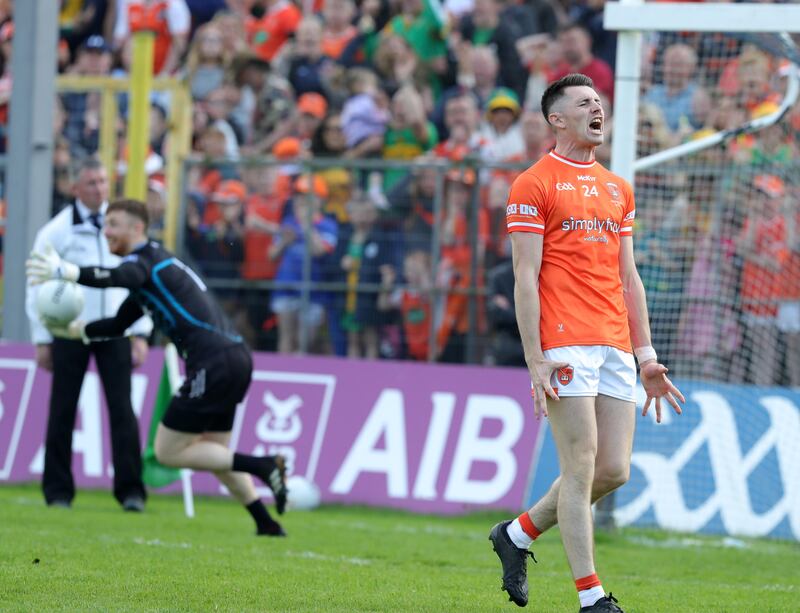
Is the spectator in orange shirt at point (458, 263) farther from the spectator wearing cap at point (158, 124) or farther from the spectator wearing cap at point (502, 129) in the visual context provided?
the spectator wearing cap at point (158, 124)

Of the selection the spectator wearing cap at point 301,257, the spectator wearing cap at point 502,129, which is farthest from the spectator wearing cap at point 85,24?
the spectator wearing cap at point 502,129

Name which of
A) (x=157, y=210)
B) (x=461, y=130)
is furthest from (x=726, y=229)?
(x=157, y=210)

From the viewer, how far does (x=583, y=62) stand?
14.6 meters

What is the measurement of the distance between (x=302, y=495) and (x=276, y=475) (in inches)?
102

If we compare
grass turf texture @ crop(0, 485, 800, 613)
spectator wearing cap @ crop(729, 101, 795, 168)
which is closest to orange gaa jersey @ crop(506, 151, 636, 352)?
grass turf texture @ crop(0, 485, 800, 613)

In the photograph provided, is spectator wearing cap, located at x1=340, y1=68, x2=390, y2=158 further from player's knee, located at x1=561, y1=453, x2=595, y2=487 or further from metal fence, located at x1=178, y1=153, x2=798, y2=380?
player's knee, located at x1=561, y1=453, x2=595, y2=487

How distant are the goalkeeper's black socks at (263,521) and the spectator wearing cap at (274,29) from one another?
9273 millimetres

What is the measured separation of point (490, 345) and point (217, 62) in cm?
593

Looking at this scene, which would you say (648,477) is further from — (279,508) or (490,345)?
(279,508)

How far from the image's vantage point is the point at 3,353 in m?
13.3

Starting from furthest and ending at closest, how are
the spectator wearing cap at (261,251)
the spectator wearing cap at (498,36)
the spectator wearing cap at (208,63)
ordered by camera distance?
the spectator wearing cap at (208,63) < the spectator wearing cap at (498,36) < the spectator wearing cap at (261,251)

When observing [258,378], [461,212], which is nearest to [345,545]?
[258,378]

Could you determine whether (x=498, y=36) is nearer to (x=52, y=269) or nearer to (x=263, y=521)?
(x=263, y=521)

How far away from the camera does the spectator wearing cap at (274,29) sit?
17.8m
